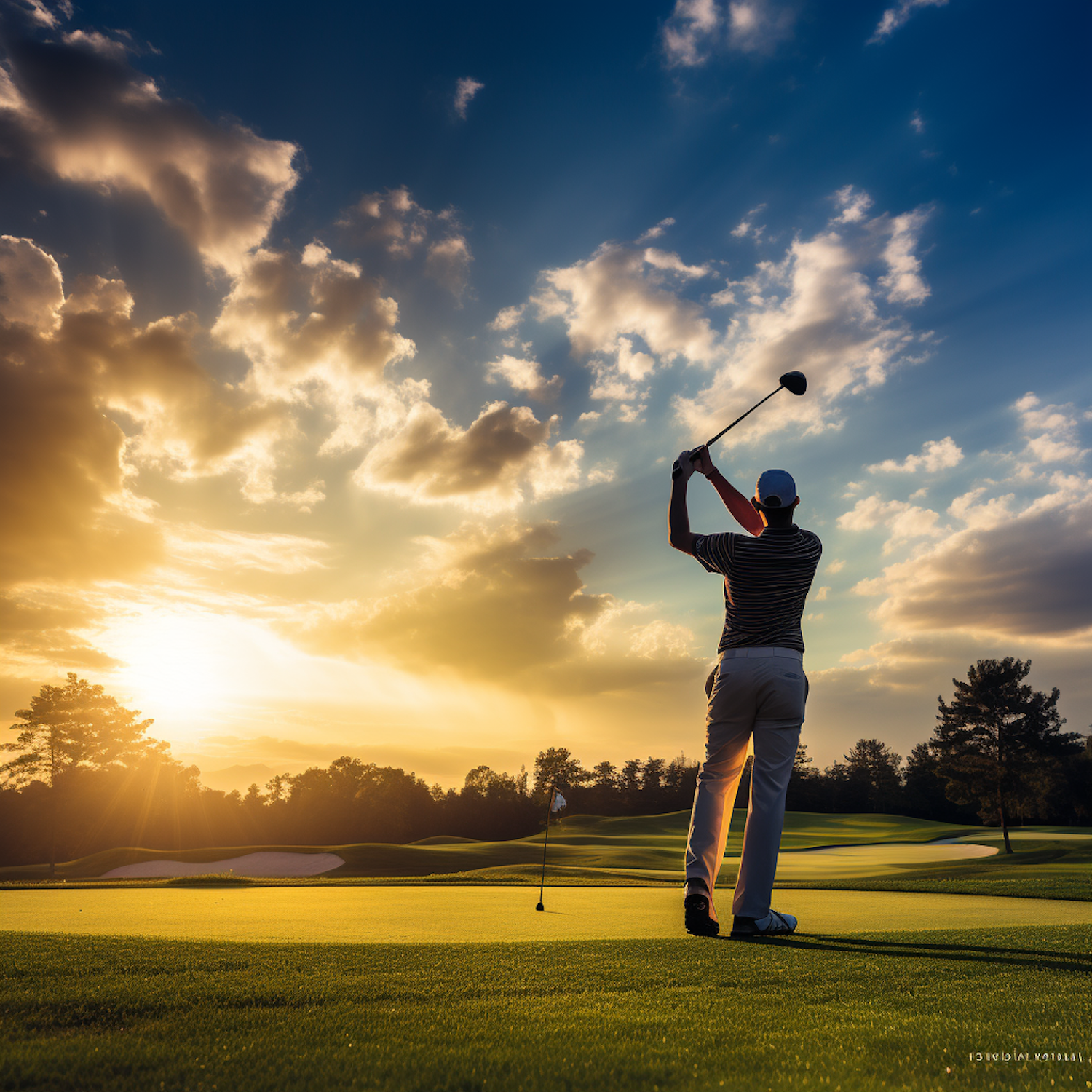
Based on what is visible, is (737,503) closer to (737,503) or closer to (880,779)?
(737,503)

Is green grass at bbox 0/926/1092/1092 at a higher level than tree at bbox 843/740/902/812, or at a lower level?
higher

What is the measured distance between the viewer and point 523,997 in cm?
242

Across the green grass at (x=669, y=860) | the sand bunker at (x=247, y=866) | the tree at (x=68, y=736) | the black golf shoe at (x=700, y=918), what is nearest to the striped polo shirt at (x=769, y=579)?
the black golf shoe at (x=700, y=918)

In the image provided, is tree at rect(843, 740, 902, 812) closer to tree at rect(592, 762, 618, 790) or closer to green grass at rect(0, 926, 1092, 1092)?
tree at rect(592, 762, 618, 790)

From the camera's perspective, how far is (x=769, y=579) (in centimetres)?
429

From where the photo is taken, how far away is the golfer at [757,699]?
4150mm

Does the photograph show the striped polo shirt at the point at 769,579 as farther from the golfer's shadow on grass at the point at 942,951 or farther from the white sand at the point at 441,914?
the white sand at the point at 441,914

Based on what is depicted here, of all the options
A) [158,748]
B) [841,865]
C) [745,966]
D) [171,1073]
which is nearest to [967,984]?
[745,966]

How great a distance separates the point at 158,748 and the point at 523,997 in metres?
58.8

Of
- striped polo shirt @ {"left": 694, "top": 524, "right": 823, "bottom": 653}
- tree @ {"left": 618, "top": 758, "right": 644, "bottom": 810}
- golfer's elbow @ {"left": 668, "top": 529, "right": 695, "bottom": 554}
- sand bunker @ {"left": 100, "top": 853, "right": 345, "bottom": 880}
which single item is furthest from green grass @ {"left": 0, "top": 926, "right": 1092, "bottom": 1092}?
tree @ {"left": 618, "top": 758, "right": 644, "bottom": 810}

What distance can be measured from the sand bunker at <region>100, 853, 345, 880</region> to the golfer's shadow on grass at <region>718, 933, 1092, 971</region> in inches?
975

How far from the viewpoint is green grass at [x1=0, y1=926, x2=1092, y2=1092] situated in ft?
5.60

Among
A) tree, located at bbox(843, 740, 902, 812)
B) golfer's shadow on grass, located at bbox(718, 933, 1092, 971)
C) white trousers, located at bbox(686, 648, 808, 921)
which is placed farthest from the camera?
tree, located at bbox(843, 740, 902, 812)

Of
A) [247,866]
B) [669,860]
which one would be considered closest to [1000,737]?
[669,860]
